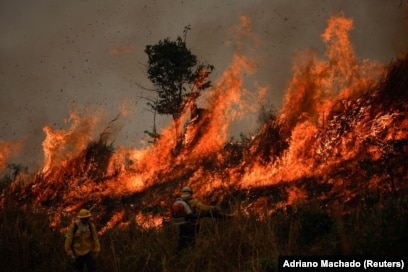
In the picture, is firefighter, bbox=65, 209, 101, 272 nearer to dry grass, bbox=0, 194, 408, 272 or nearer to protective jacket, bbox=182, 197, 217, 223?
dry grass, bbox=0, 194, 408, 272

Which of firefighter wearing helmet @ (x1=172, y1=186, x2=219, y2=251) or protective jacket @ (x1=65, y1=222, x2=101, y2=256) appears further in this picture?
firefighter wearing helmet @ (x1=172, y1=186, x2=219, y2=251)

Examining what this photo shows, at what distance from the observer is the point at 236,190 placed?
19.0m

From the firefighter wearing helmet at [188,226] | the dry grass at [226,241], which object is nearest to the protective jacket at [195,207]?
the firefighter wearing helmet at [188,226]

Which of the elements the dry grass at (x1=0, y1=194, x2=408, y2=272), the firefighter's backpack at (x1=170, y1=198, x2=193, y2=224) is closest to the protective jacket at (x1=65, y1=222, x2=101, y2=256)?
the dry grass at (x1=0, y1=194, x2=408, y2=272)

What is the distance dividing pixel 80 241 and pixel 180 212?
2.26 meters

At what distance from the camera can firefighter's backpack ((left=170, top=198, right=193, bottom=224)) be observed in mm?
9148

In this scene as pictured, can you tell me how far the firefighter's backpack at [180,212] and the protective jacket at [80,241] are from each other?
71.8 inches

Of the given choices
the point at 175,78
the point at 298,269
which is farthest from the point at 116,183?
the point at 298,269

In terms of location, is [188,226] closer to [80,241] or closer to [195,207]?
[195,207]

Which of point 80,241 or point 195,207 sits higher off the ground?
point 195,207

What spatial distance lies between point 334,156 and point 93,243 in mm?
11557

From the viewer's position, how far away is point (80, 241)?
856cm

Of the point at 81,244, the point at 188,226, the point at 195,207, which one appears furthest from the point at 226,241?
the point at 81,244

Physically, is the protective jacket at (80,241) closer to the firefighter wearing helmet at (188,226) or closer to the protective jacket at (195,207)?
the firefighter wearing helmet at (188,226)
